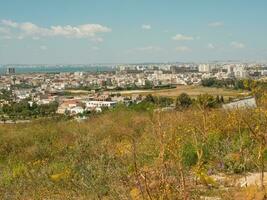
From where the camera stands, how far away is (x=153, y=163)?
5758 mm

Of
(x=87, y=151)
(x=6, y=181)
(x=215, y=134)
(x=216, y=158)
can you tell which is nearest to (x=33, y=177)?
(x=6, y=181)

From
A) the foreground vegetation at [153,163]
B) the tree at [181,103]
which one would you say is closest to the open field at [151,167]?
the foreground vegetation at [153,163]

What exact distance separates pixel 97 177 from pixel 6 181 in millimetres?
2065

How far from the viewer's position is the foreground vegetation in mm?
3285

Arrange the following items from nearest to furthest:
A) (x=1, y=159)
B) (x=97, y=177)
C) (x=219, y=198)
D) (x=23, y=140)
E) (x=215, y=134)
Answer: (x=219, y=198) < (x=97, y=177) < (x=215, y=134) < (x=1, y=159) < (x=23, y=140)

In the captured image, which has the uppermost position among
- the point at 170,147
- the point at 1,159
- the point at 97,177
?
the point at 170,147

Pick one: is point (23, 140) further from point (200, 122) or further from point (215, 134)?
point (215, 134)

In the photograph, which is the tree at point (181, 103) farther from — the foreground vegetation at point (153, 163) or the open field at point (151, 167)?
the open field at point (151, 167)

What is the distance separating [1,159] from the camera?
9492mm

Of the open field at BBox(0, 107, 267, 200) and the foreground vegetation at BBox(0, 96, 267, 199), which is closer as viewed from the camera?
the foreground vegetation at BBox(0, 96, 267, 199)

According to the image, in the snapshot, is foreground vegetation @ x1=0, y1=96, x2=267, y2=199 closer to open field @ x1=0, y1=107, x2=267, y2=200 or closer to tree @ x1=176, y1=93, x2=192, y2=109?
open field @ x1=0, y1=107, x2=267, y2=200

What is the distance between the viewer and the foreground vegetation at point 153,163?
3.29 metres

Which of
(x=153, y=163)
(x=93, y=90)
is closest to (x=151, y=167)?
(x=153, y=163)

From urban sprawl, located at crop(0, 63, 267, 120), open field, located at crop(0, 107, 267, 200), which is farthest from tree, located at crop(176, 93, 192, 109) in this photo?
open field, located at crop(0, 107, 267, 200)
